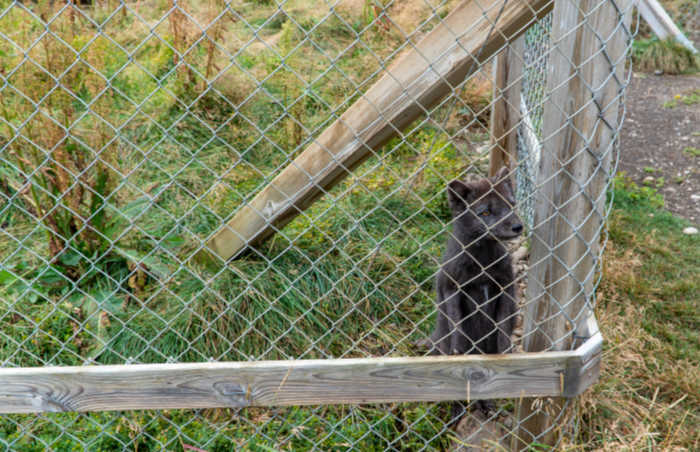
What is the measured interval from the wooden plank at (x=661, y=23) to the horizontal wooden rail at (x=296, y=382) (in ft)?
28.3

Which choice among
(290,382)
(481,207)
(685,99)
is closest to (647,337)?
(481,207)

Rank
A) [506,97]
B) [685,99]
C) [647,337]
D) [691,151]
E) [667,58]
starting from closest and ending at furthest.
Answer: [647,337] → [506,97] → [691,151] → [685,99] → [667,58]

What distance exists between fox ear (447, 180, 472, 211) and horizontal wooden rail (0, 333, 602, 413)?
3.67 feet

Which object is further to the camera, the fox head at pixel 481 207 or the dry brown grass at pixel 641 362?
the fox head at pixel 481 207

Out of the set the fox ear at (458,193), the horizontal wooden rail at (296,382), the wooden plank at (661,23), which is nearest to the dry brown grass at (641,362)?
the horizontal wooden rail at (296,382)

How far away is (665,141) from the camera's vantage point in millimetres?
6957

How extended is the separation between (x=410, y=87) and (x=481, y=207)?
45.5 inches

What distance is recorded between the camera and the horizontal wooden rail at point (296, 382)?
2426 mm

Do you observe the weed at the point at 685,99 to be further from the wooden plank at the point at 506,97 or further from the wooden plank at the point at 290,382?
the wooden plank at the point at 290,382

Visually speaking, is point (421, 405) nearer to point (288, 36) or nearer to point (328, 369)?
point (328, 369)

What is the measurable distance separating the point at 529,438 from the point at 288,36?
14.7ft

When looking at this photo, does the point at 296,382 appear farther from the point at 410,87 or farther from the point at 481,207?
the point at 481,207

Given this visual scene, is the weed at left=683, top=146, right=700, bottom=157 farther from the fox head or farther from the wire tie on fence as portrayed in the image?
the wire tie on fence

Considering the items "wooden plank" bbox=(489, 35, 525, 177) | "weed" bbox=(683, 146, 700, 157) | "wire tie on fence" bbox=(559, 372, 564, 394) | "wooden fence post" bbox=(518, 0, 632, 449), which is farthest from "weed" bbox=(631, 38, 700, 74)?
"wire tie on fence" bbox=(559, 372, 564, 394)
